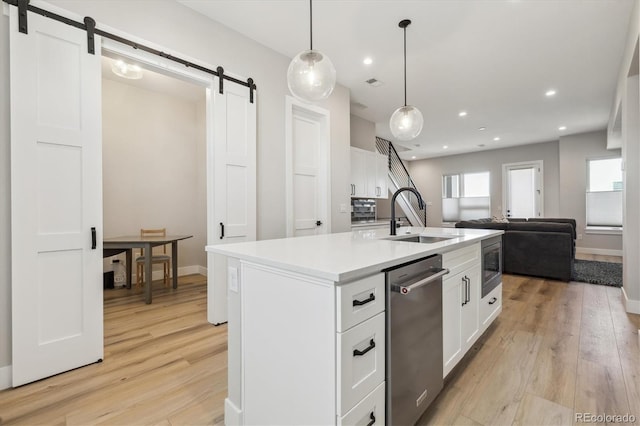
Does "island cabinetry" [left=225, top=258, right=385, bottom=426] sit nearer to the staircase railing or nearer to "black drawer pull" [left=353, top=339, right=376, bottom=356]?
"black drawer pull" [left=353, top=339, right=376, bottom=356]

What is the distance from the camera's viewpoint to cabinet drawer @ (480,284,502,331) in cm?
224

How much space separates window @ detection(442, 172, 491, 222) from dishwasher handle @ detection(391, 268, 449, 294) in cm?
865

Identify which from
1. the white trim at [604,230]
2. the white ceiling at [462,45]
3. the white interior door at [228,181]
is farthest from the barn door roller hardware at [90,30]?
the white trim at [604,230]

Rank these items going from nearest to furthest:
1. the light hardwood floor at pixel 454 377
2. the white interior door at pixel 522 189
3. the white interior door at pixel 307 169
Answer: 1. the light hardwood floor at pixel 454 377
2. the white interior door at pixel 307 169
3. the white interior door at pixel 522 189

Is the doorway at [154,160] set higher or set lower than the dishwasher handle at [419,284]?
higher

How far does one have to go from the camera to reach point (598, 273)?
4711mm

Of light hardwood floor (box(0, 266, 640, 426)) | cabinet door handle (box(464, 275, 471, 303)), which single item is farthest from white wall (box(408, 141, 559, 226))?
cabinet door handle (box(464, 275, 471, 303))

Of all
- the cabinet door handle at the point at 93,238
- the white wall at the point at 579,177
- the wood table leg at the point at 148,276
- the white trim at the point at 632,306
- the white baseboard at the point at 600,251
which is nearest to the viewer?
the cabinet door handle at the point at 93,238

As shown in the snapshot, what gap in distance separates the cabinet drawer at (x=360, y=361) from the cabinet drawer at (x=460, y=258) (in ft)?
2.33

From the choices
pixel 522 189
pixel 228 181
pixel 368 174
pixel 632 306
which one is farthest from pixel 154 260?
pixel 522 189

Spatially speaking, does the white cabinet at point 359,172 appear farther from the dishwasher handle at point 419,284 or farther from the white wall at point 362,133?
the dishwasher handle at point 419,284

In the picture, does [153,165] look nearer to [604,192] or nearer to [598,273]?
[598,273]

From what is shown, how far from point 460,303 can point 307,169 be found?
8.47 feet

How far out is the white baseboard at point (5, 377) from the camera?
5.89ft
